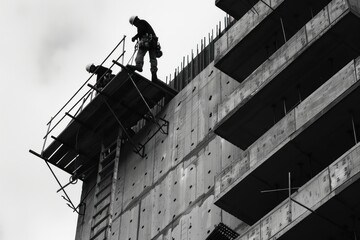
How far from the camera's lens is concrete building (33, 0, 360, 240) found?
23250 mm

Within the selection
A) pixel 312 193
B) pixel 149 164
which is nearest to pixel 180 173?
pixel 149 164

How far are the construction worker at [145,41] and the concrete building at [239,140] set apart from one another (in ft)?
3.23

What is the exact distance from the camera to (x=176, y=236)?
29734 millimetres

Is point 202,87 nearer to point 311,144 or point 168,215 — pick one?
point 168,215

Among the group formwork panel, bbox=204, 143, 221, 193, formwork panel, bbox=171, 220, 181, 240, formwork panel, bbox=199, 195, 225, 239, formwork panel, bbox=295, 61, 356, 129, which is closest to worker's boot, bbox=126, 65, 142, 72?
formwork panel, bbox=204, 143, 221, 193

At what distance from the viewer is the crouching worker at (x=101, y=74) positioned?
3584 centimetres

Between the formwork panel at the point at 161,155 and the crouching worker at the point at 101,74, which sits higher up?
the crouching worker at the point at 101,74

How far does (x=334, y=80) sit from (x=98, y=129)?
13.9 metres

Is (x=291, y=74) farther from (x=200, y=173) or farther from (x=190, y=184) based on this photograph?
(x=190, y=184)

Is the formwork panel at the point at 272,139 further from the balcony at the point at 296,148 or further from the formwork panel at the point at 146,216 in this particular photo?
the formwork panel at the point at 146,216

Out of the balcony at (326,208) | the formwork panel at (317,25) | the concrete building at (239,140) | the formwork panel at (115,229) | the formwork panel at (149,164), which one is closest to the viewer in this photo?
the balcony at (326,208)

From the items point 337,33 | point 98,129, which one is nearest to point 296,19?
point 337,33

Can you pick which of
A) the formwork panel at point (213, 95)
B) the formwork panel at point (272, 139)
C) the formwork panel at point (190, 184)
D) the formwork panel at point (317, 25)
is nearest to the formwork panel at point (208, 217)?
the formwork panel at point (190, 184)

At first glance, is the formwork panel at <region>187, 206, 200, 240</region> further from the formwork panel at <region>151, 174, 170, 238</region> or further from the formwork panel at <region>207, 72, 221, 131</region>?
the formwork panel at <region>207, 72, 221, 131</region>
